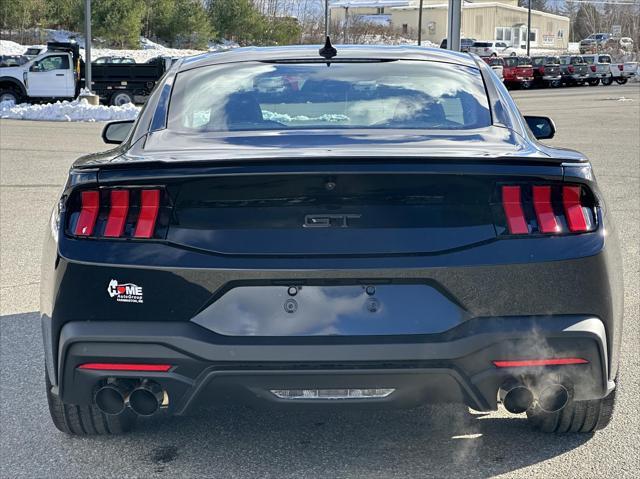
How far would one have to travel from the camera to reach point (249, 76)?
461 centimetres

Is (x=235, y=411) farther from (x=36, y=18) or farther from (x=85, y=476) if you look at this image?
(x=36, y=18)

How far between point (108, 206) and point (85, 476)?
3.53 feet

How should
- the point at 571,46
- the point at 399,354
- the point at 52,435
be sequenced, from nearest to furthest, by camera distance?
1. the point at 399,354
2. the point at 52,435
3. the point at 571,46

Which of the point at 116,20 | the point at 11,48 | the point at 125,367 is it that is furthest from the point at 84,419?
the point at 116,20

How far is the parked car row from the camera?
5428cm

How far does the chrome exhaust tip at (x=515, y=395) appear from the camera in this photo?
Answer: 3.41 m

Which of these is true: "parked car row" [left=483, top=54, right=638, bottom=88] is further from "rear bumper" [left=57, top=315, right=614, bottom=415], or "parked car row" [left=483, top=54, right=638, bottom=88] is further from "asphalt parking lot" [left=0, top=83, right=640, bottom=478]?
"rear bumper" [left=57, top=315, right=614, bottom=415]

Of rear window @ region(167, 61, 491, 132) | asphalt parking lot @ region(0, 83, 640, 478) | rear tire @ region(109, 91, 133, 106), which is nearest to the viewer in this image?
asphalt parking lot @ region(0, 83, 640, 478)

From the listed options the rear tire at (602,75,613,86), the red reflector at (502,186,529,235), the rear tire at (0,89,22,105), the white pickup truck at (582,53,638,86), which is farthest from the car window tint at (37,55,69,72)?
the rear tire at (602,75,613,86)

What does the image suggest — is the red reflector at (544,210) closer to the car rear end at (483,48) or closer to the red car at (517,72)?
the red car at (517,72)

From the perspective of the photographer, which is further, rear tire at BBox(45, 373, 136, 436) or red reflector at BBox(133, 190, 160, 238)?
rear tire at BBox(45, 373, 136, 436)

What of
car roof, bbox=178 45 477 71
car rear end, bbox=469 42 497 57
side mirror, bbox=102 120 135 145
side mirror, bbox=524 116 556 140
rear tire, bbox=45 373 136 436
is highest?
car rear end, bbox=469 42 497 57

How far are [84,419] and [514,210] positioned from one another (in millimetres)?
1892

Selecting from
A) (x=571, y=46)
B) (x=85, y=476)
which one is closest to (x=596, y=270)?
(x=85, y=476)
